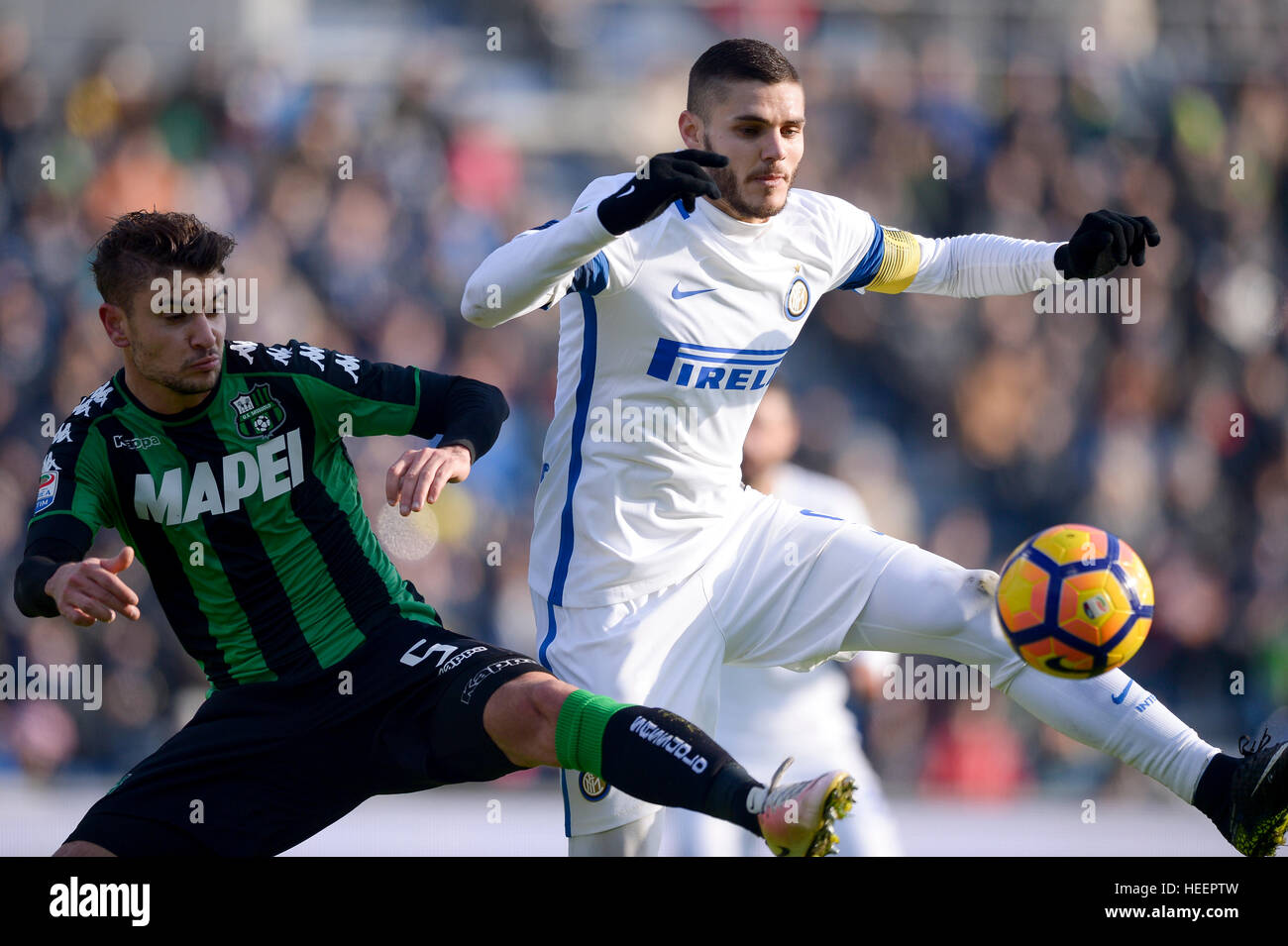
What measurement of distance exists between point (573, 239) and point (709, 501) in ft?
3.65

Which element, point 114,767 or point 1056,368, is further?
point 1056,368

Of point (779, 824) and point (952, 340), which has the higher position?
point (952, 340)

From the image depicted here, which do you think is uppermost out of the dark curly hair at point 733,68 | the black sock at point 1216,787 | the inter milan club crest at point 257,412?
the dark curly hair at point 733,68

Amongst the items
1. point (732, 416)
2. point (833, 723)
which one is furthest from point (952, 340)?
point (732, 416)

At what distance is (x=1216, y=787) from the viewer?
4.29m

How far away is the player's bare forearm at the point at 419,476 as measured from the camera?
398 cm

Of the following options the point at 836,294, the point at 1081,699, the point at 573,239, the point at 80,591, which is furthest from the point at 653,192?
the point at 836,294

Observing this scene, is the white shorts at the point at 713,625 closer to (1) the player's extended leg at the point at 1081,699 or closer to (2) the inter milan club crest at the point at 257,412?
(1) the player's extended leg at the point at 1081,699

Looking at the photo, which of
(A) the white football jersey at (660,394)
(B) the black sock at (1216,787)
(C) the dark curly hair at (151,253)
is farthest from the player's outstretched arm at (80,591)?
(B) the black sock at (1216,787)

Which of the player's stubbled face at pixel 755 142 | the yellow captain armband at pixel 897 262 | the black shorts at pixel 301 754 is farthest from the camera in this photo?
the yellow captain armband at pixel 897 262
